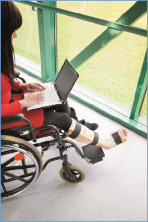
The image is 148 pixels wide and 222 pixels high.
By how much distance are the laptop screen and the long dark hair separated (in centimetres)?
37

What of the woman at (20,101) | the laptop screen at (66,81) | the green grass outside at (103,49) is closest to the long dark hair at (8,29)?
the woman at (20,101)

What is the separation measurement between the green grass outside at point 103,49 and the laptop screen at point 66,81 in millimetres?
820

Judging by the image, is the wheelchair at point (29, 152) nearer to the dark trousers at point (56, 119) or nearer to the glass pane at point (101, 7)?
the dark trousers at point (56, 119)

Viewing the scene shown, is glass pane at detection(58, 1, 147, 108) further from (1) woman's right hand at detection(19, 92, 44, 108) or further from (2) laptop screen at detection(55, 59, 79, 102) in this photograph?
(1) woman's right hand at detection(19, 92, 44, 108)

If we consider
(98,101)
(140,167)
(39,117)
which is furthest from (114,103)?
(39,117)

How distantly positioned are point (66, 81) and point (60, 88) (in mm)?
71

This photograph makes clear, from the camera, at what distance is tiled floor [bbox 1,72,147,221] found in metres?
1.45

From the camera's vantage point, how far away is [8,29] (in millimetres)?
1045

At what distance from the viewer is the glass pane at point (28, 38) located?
9.04ft

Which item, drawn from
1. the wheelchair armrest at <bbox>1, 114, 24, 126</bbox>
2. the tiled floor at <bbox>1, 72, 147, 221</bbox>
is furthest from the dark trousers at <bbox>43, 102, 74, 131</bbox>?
the tiled floor at <bbox>1, 72, 147, 221</bbox>

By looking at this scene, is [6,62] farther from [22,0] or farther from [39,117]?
[22,0]

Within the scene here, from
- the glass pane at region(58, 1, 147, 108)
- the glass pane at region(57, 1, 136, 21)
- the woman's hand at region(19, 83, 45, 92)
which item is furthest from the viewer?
the glass pane at region(58, 1, 147, 108)

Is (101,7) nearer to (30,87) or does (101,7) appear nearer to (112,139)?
(30,87)

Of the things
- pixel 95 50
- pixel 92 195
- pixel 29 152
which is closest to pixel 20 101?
pixel 29 152
